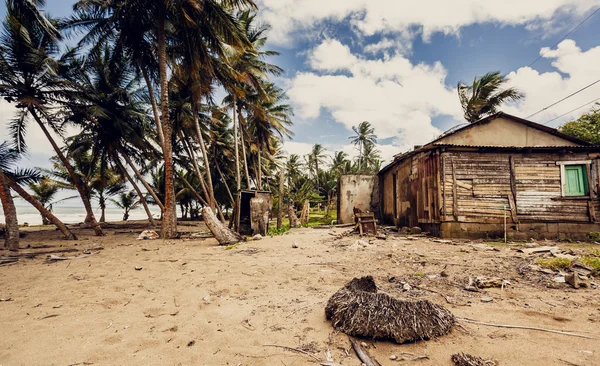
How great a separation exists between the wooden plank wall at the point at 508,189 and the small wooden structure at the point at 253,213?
6.75 m

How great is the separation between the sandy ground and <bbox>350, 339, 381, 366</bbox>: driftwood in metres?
0.06

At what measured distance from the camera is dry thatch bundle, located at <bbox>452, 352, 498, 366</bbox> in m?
2.19

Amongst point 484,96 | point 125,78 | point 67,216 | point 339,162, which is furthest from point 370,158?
point 67,216

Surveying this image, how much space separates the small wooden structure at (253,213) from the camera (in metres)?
11.1

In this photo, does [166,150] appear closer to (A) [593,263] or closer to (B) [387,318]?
(B) [387,318]

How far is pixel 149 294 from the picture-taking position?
412 centimetres

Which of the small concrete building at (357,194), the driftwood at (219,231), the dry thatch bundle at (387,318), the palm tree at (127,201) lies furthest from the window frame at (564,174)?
the palm tree at (127,201)

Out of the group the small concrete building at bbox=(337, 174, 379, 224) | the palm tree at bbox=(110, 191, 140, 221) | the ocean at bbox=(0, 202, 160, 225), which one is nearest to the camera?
the small concrete building at bbox=(337, 174, 379, 224)

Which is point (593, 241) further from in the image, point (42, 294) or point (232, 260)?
point (42, 294)

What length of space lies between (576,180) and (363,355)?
462 inches

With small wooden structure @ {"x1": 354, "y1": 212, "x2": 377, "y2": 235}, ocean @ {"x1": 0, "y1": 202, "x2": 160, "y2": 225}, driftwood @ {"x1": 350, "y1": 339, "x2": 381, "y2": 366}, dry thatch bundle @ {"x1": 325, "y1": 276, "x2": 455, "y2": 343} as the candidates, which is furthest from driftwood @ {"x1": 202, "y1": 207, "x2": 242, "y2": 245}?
ocean @ {"x1": 0, "y1": 202, "x2": 160, "y2": 225}

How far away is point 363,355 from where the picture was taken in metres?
2.42

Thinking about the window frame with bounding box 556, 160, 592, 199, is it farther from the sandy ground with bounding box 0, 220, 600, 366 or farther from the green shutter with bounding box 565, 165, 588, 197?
the sandy ground with bounding box 0, 220, 600, 366

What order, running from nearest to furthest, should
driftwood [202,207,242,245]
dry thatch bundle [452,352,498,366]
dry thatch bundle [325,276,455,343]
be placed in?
dry thatch bundle [452,352,498,366]
dry thatch bundle [325,276,455,343]
driftwood [202,207,242,245]
